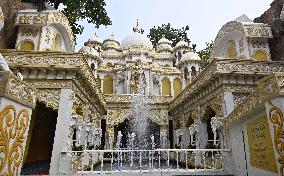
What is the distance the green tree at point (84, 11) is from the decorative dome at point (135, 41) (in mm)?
12845

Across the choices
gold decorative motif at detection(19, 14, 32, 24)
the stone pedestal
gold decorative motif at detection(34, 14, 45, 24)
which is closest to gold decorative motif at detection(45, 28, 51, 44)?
gold decorative motif at detection(34, 14, 45, 24)

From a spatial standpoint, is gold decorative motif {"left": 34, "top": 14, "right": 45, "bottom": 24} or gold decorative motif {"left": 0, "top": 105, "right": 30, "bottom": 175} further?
gold decorative motif {"left": 34, "top": 14, "right": 45, "bottom": 24}

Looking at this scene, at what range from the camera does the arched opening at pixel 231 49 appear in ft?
46.8

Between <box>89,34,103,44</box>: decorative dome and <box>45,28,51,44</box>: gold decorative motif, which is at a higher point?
<box>89,34,103,44</box>: decorative dome

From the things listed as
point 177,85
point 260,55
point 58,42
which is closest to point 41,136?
point 58,42

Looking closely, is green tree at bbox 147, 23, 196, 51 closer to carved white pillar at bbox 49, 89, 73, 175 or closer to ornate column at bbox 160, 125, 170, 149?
ornate column at bbox 160, 125, 170, 149

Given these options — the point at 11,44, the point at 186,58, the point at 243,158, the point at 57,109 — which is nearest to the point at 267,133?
the point at 243,158

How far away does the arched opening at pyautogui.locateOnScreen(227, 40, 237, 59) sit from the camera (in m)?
14.3

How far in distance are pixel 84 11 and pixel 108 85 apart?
987cm

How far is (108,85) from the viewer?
83.9 feet

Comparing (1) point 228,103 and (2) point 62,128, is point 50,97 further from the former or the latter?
(1) point 228,103

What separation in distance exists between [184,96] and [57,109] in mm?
Answer: 8381

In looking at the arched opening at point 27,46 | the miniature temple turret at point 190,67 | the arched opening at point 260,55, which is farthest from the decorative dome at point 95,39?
the arched opening at point 260,55

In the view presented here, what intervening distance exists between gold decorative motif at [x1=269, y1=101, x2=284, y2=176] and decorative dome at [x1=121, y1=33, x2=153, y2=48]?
28121mm
